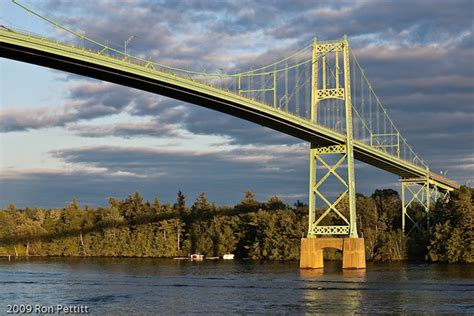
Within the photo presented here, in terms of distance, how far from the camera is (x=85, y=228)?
108m

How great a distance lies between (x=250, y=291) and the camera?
4331 cm

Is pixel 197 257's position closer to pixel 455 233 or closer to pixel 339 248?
pixel 455 233

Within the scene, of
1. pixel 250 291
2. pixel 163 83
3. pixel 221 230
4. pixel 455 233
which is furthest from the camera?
pixel 221 230

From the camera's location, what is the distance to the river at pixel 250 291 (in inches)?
1390

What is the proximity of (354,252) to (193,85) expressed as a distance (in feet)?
62.5

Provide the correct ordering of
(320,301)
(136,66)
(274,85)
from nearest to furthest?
(320,301) → (136,66) → (274,85)

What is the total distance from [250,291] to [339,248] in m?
17.7

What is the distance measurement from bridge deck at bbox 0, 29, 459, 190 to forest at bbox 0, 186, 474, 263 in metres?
11.8

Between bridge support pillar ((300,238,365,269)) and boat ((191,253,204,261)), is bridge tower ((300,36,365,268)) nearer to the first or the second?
bridge support pillar ((300,238,365,269))

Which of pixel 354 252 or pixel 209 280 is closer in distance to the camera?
pixel 209 280

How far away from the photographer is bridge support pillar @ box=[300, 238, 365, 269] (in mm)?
58938

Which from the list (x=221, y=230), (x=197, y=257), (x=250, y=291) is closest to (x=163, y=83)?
(x=250, y=291)

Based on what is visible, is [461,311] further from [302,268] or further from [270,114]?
[302,268]

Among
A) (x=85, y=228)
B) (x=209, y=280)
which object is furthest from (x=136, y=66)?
(x=85, y=228)
